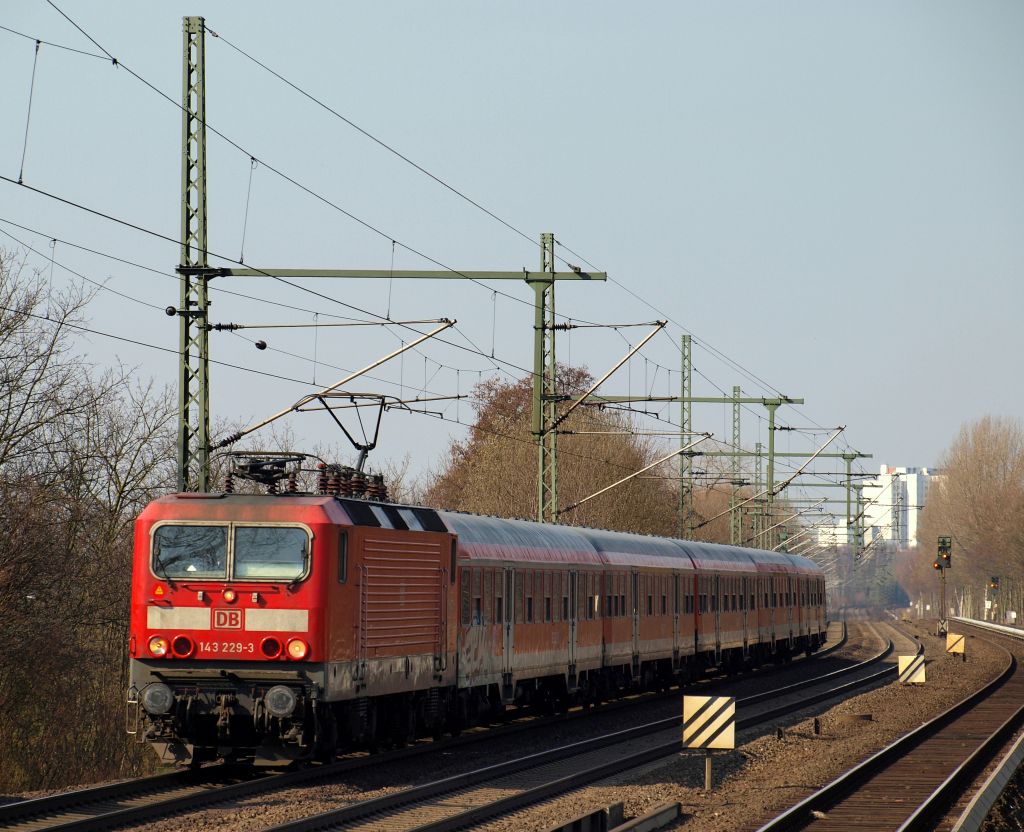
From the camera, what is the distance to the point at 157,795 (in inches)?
647

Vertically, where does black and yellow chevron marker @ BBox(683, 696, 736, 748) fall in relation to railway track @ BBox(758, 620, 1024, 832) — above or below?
above

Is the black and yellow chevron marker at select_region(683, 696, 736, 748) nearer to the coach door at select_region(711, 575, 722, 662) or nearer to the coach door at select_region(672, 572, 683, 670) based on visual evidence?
the coach door at select_region(672, 572, 683, 670)

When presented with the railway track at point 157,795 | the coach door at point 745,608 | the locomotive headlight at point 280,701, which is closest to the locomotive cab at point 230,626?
the locomotive headlight at point 280,701

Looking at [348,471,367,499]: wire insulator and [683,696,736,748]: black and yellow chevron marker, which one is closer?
[683,696,736,748]: black and yellow chevron marker

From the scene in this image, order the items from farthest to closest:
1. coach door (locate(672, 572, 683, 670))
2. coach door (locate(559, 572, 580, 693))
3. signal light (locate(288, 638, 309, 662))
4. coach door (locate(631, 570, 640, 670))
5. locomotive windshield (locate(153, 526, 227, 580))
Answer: coach door (locate(672, 572, 683, 670)) → coach door (locate(631, 570, 640, 670)) → coach door (locate(559, 572, 580, 693)) → locomotive windshield (locate(153, 526, 227, 580)) → signal light (locate(288, 638, 309, 662))

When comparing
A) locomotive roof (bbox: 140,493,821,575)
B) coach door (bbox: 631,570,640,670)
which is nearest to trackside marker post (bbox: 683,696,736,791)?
locomotive roof (bbox: 140,493,821,575)

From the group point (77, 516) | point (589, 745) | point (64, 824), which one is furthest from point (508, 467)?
point (64, 824)

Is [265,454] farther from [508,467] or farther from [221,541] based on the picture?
[508,467]

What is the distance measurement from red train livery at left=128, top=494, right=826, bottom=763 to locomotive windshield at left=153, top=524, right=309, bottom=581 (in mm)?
16

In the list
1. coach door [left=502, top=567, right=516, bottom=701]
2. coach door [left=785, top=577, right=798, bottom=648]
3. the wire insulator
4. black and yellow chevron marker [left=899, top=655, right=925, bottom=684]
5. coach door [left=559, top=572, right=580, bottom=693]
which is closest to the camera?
the wire insulator

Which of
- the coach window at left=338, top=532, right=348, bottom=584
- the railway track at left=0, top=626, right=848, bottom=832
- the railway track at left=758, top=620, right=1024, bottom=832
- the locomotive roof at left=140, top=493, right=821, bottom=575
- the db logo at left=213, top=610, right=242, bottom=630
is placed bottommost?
the railway track at left=758, top=620, right=1024, bottom=832

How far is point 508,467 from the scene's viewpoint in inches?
2507

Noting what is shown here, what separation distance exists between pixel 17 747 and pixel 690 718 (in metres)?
14.5

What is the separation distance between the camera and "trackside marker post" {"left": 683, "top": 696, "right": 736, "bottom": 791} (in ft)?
61.9
